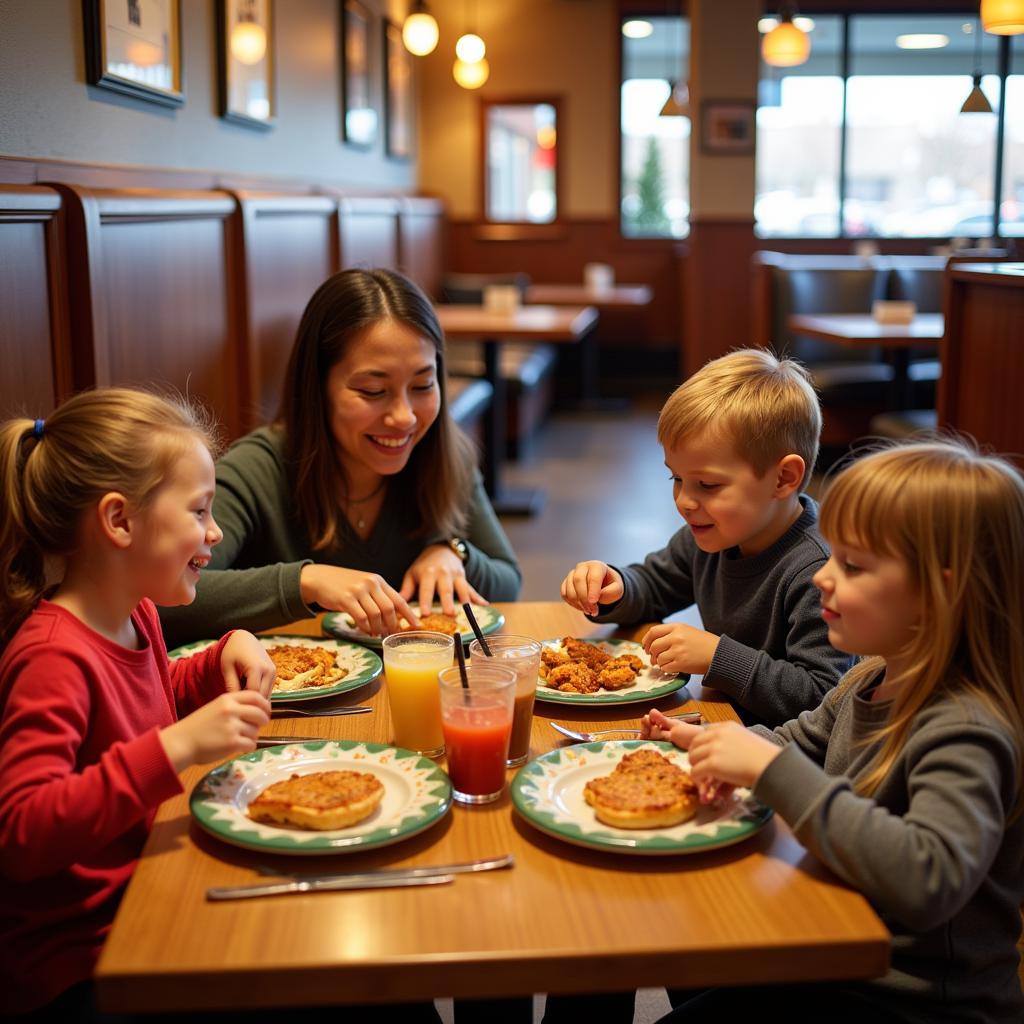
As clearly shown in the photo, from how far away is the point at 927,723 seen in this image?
1.19 meters

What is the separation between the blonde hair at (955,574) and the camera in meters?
1.20

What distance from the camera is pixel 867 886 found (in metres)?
1.06

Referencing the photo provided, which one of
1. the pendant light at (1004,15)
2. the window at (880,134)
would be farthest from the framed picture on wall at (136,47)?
the window at (880,134)

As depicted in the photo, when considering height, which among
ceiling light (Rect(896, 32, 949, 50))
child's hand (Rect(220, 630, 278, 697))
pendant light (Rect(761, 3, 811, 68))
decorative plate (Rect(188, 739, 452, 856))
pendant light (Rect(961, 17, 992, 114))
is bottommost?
decorative plate (Rect(188, 739, 452, 856))

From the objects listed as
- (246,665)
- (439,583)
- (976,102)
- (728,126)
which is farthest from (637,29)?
(246,665)

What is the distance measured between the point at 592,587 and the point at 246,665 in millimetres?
586

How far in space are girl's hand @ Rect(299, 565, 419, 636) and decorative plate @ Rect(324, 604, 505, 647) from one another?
0.10 ft

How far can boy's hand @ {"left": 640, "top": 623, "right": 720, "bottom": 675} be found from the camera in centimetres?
160

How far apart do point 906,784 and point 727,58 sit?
28.1ft

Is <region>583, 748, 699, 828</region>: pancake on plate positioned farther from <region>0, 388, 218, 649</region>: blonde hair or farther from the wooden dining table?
<region>0, 388, 218, 649</region>: blonde hair

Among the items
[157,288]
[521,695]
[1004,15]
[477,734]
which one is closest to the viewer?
[477,734]

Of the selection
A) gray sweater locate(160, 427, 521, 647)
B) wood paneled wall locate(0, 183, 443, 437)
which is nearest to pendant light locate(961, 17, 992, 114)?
wood paneled wall locate(0, 183, 443, 437)

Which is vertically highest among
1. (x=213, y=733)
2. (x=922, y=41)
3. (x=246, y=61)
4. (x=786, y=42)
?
(x=922, y=41)

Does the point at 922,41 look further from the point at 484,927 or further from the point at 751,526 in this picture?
the point at 484,927
